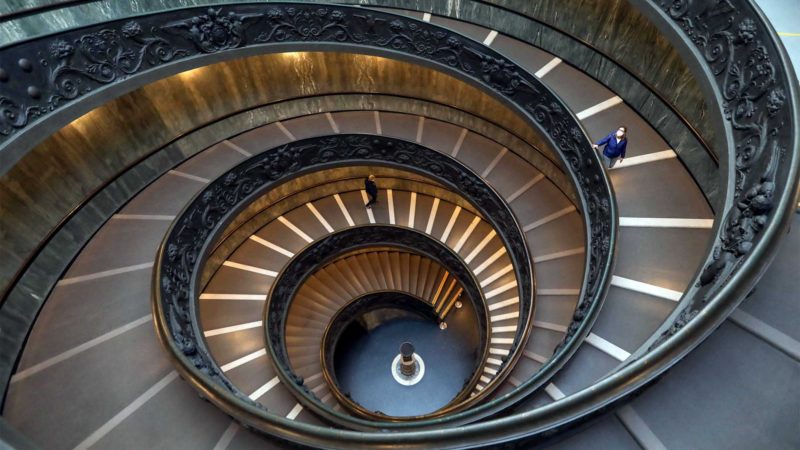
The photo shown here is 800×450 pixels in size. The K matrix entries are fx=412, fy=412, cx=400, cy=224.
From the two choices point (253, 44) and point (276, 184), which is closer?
point (253, 44)

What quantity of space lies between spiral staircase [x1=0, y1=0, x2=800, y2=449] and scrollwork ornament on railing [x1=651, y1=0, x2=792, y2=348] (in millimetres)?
36

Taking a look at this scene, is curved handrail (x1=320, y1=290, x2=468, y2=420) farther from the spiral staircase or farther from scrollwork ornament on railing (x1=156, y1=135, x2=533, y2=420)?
scrollwork ornament on railing (x1=156, y1=135, x2=533, y2=420)

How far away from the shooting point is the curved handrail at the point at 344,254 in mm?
10289

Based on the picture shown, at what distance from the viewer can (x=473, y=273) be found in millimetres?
11641

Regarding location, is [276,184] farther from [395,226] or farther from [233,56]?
[395,226]

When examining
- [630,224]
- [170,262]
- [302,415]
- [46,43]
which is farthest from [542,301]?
[46,43]

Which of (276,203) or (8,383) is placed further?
(276,203)

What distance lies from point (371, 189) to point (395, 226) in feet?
4.42

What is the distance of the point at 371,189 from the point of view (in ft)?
41.2

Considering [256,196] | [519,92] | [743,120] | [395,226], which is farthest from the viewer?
[395,226]

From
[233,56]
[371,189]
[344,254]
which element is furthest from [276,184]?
[344,254]

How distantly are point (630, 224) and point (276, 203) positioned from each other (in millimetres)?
9344

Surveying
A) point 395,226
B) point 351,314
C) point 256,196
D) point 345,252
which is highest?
point 256,196

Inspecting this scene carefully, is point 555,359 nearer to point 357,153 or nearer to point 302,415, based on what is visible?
point 302,415
